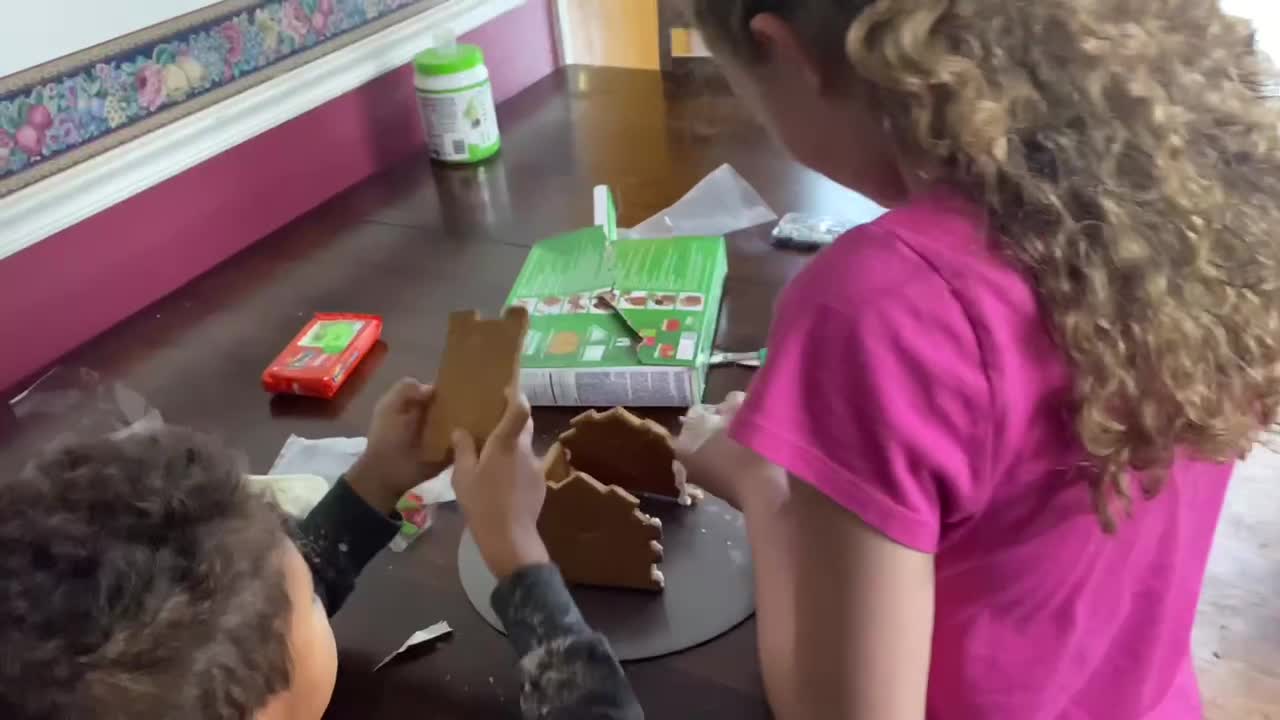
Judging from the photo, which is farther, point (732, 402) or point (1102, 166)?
point (732, 402)

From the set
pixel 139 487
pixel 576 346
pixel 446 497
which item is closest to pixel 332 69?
pixel 576 346

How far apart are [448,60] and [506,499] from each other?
85cm

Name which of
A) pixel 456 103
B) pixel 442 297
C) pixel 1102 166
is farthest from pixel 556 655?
pixel 456 103

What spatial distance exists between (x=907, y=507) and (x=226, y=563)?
0.36 metres

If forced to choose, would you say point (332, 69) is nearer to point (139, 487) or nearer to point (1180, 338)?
point (139, 487)

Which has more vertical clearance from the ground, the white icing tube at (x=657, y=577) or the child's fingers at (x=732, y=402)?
the child's fingers at (x=732, y=402)

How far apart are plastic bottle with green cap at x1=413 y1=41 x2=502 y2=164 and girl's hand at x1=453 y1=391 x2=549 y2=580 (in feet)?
2.60

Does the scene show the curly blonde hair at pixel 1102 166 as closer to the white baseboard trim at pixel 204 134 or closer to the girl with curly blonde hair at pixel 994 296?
the girl with curly blonde hair at pixel 994 296

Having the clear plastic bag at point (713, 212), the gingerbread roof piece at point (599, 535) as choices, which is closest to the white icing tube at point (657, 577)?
the gingerbread roof piece at point (599, 535)

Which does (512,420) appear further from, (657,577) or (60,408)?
(60,408)

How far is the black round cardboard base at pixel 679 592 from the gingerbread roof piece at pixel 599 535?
1cm

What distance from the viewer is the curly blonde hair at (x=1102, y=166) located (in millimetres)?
494

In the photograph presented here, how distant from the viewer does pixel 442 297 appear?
119 cm

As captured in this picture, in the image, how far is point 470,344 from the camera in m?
0.80
